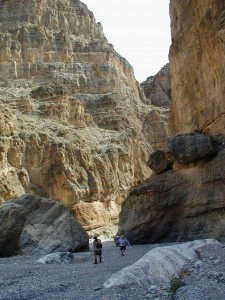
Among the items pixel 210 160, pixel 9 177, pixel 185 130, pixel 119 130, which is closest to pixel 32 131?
pixel 9 177

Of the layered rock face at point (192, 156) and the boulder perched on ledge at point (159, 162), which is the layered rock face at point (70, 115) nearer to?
the boulder perched on ledge at point (159, 162)

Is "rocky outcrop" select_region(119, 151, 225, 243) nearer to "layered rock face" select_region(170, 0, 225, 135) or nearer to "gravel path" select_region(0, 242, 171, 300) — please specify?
"layered rock face" select_region(170, 0, 225, 135)

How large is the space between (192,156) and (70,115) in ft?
185

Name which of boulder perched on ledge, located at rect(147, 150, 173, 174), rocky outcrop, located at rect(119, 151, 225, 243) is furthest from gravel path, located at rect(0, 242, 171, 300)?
boulder perched on ledge, located at rect(147, 150, 173, 174)

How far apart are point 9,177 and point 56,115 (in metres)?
26.0

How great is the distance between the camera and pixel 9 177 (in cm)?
5531

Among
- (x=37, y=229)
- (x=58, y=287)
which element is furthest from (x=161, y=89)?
(x=58, y=287)

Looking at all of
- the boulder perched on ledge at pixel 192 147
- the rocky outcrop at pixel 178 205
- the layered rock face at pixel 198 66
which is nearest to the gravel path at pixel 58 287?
the rocky outcrop at pixel 178 205

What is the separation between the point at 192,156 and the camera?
88.2ft

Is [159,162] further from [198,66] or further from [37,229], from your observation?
[37,229]

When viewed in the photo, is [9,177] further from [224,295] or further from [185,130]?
[224,295]

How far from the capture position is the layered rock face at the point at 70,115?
6019cm

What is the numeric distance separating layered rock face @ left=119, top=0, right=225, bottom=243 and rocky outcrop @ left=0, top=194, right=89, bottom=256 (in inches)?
187

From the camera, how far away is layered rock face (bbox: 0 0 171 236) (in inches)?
2370
